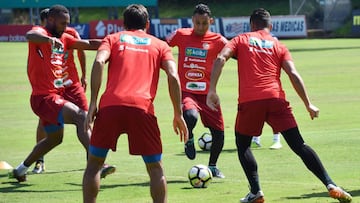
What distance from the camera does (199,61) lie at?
13.4 meters

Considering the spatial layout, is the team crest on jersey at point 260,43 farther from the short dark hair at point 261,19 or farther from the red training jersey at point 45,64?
the red training jersey at point 45,64

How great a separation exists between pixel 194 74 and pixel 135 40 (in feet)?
14.2

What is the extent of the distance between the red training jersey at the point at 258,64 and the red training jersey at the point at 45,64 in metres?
2.65

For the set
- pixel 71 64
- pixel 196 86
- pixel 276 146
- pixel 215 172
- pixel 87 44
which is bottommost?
pixel 276 146

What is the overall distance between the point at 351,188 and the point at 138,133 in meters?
3.46

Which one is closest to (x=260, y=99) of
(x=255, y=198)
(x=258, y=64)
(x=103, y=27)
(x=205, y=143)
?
(x=258, y=64)

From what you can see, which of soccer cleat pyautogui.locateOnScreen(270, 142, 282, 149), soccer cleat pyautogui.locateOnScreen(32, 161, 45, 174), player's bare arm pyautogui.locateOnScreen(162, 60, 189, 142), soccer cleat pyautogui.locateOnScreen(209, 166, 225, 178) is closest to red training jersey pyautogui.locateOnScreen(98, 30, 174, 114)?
player's bare arm pyautogui.locateOnScreen(162, 60, 189, 142)

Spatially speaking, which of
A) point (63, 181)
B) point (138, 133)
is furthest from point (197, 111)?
point (138, 133)

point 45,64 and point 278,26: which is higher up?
point 45,64

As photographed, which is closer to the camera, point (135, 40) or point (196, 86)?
point (135, 40)

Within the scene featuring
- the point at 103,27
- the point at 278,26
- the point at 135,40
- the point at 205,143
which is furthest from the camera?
the point at 103,27

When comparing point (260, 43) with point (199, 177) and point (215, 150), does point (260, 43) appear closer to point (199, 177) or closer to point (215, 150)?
point (199, 177)

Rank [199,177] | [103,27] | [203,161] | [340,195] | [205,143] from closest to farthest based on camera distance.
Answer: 1. [340,195]
2. [199,177]
3. [203,161]
4. [205,143]
5. [103,27]

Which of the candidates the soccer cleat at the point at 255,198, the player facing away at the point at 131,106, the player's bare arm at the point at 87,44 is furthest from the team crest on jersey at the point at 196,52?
the player facing away at the point at 131,106
